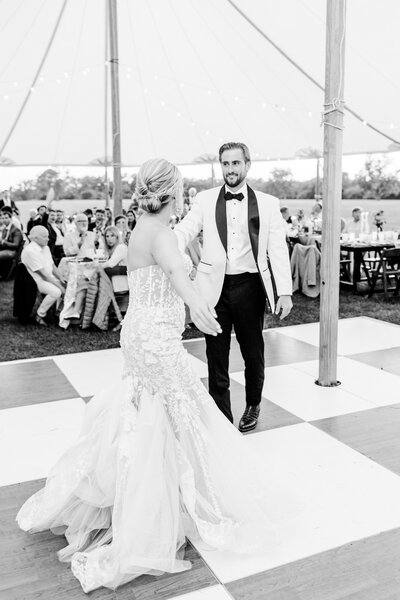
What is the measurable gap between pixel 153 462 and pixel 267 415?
162 cm

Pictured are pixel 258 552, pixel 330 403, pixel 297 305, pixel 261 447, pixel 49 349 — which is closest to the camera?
pixel 258 552

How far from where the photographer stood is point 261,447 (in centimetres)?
321

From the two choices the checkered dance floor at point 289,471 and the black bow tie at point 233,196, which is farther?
the black bow tie at point 233,196

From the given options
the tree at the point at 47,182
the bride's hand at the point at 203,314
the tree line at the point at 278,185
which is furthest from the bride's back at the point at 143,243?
the tree at the point at 47,182

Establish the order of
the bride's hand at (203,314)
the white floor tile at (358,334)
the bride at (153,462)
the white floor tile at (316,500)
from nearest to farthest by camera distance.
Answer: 1. the bride's hand at (203,314)
2. the bride at (153,462)
3. the white floor tile at (316,500)
4. the white floor tile at (358,334)

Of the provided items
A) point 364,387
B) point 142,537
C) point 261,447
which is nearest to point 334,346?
point 364,387

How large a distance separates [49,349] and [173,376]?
3.37 metres

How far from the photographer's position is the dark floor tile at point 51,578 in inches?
79.6

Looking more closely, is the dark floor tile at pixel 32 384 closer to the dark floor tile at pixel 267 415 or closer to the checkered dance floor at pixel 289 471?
the checkered dance floor at pixel 289 471

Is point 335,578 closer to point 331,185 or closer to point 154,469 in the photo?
point 154,469

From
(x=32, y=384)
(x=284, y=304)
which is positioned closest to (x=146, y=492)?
(x=284, y=304)

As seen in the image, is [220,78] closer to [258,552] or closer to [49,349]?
[49,349]

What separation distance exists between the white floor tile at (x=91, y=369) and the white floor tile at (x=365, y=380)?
144 centimetres

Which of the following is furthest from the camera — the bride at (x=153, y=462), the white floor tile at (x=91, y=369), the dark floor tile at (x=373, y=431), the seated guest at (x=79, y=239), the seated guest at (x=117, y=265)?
the seated guest at (x=79, y=239)
